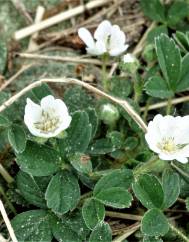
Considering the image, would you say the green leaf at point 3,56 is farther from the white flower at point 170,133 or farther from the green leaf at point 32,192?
the white flower at point 170,133

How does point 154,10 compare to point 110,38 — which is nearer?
point 110,38

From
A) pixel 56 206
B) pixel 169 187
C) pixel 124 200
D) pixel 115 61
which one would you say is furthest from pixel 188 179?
pixel 115 61

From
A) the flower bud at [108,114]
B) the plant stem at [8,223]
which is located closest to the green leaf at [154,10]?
the flower bud at [108,114]

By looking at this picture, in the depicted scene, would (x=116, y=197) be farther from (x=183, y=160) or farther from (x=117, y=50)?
(x=117, y=50)

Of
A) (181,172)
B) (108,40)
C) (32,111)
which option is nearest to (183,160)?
(181,172)

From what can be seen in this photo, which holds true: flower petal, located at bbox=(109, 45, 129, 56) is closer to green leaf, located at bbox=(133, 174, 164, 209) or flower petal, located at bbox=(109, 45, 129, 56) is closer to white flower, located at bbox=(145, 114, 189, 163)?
white flower, located at bbox=(145, 114, 189, 163)

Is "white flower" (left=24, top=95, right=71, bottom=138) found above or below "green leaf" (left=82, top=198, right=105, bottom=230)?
above

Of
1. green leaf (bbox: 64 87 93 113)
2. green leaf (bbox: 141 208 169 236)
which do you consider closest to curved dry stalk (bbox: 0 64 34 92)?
green leaf (bbox: 64 87 93 113)
